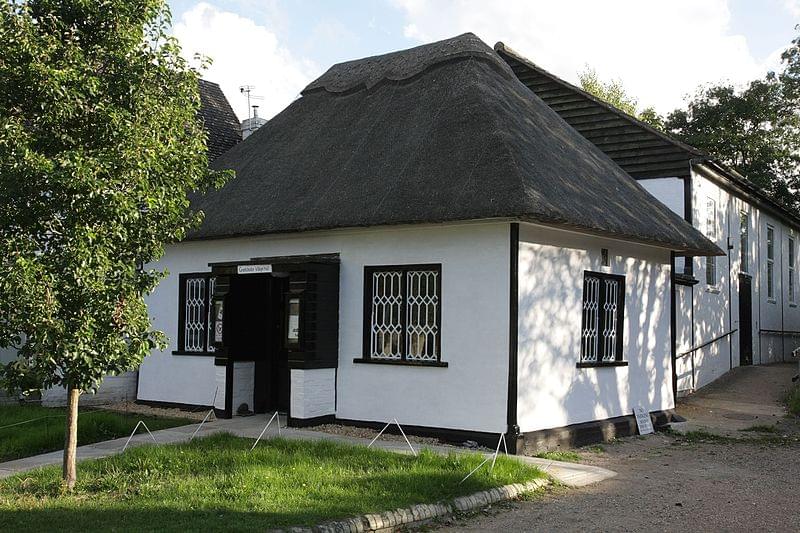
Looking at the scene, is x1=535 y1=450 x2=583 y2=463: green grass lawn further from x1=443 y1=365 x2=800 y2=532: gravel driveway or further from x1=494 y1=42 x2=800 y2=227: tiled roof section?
x1=494 y1=42 x2=800 y2=227: tiled roof section

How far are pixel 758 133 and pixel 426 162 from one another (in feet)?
86.9

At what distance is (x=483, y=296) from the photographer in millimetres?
11727

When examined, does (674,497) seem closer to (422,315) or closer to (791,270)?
(422,315)

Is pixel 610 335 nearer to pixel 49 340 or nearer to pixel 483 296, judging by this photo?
pixel 483 296

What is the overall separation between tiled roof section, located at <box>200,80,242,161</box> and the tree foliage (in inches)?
565

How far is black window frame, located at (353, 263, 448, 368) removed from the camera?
12117 mm

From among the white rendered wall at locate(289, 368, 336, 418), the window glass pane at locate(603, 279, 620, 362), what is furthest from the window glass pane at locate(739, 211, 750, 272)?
the white rendered wall at locate(289, 368, 336, 418)

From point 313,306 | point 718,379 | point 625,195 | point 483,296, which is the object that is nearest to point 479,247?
point 483,296

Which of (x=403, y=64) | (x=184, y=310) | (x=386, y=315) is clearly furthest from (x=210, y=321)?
(x=403, y=64)

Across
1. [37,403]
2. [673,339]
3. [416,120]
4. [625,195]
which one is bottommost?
[37,403]

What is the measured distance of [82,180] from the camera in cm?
769

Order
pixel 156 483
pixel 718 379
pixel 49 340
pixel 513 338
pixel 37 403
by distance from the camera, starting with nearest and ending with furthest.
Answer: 1. pixel 49 340
2. pixel 156 483
3. pixel 513 338
4. pixel 37 403
5. pixel 718 379

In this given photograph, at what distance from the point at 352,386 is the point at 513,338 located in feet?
9.56

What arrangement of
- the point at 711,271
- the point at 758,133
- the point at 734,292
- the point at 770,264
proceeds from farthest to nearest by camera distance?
the point at 758,133 < the point at 770,264 < the point at 734,292 < the point at 711,271
